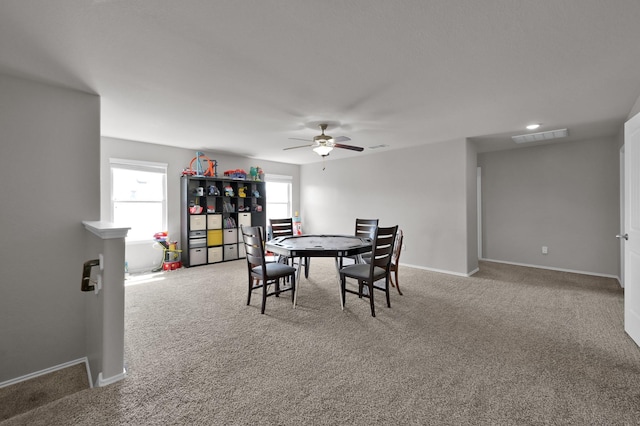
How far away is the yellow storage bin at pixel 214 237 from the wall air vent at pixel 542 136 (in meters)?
5.77

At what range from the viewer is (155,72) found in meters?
2.40

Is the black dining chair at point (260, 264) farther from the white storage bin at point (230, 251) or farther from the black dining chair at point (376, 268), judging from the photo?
the white storage bin at point (230, 251)

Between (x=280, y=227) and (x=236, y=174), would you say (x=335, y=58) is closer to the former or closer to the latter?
(x=280, y=227)

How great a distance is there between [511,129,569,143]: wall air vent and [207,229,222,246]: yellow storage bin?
5.77 metres

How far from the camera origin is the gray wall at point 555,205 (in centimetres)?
461

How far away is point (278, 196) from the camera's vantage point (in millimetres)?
7473

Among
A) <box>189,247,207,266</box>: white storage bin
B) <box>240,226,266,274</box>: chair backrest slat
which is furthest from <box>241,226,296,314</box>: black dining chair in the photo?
<box>189,247,207,266</box>: white storage bin

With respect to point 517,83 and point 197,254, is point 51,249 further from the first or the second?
point 517,83

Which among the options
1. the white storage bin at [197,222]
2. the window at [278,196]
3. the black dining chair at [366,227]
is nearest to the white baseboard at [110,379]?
the black dining chair at [366,227]

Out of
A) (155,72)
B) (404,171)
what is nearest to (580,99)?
(404,171)

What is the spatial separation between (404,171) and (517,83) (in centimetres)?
299

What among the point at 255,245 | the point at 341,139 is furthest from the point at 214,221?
the point at 341,139

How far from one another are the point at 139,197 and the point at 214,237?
154 centimetres

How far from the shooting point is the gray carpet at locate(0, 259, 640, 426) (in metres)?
1.65
